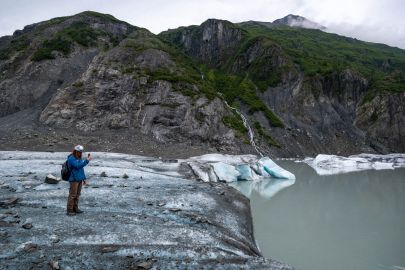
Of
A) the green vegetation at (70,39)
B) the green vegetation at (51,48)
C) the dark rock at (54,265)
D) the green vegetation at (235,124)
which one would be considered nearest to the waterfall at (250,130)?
the green vegetation at (235,124)

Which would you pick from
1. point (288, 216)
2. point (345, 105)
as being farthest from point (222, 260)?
point (345, 105)

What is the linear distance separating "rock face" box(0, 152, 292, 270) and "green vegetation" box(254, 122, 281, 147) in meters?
41.4

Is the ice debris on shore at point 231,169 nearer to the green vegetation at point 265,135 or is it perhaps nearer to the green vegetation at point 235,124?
the green vegetation at point 235,124

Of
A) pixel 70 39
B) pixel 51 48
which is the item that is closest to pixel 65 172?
pixel 51 48

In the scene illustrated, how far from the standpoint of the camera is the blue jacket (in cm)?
1206

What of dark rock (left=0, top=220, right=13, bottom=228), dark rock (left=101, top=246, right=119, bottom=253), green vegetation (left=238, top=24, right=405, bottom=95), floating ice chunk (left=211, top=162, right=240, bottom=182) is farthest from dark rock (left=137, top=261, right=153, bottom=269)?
green vegetation (left=238, top=24, right=405, bottom=95)

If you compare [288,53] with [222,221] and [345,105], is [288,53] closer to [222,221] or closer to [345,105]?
[345,105]

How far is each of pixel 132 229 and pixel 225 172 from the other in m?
22.2

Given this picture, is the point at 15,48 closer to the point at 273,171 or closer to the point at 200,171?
the point at 200,171

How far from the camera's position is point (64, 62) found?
65.8 metres

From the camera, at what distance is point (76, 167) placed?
12.1 meters

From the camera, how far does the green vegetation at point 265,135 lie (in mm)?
61922

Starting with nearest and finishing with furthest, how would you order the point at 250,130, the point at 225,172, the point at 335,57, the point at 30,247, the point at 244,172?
the point at 30,247 → the point at 225,172 → the point at 244,172 → the point at 250,130 → the point at 335,57

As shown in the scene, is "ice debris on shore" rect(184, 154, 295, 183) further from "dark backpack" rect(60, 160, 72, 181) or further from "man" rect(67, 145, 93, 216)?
"dark backpack" rect(60, 160, 72, 181)
